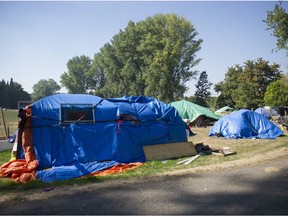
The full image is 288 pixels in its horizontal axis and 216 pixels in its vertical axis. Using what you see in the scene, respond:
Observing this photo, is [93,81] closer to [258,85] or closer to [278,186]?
[258,85]

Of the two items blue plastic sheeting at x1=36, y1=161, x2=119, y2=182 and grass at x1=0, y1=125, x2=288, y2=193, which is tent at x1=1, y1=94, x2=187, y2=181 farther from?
grass at x1=0, y1=125, x2=288, y2=193

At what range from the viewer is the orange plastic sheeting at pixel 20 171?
24.0 feet

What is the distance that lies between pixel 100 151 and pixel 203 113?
689 inches

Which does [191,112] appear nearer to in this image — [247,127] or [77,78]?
[247,127]

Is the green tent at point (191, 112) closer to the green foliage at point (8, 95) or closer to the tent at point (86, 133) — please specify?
the tent at point (86, 133)

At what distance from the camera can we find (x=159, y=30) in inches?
1430

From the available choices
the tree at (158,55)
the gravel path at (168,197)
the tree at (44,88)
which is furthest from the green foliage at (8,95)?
the gravel path at (168,197)

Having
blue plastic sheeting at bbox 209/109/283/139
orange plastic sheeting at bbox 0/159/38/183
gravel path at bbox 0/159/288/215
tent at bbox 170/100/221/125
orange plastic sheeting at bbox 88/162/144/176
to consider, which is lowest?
orange plastic sheeting at bbox 88/162/144/176

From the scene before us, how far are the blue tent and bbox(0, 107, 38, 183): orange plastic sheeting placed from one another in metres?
0.17

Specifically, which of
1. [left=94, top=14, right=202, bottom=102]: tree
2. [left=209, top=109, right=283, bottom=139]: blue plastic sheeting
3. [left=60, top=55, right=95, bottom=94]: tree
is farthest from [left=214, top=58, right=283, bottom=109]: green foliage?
[left=60, top=55, right=95, bottom=94]: tree

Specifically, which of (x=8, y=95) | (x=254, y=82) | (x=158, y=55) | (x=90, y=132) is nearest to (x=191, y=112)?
(x=158, y=55)

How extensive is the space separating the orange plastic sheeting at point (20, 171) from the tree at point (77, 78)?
54069 millimetres

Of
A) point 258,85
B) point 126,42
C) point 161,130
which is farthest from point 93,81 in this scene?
point 161,130

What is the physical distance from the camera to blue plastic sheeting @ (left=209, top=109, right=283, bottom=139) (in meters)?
15.6
